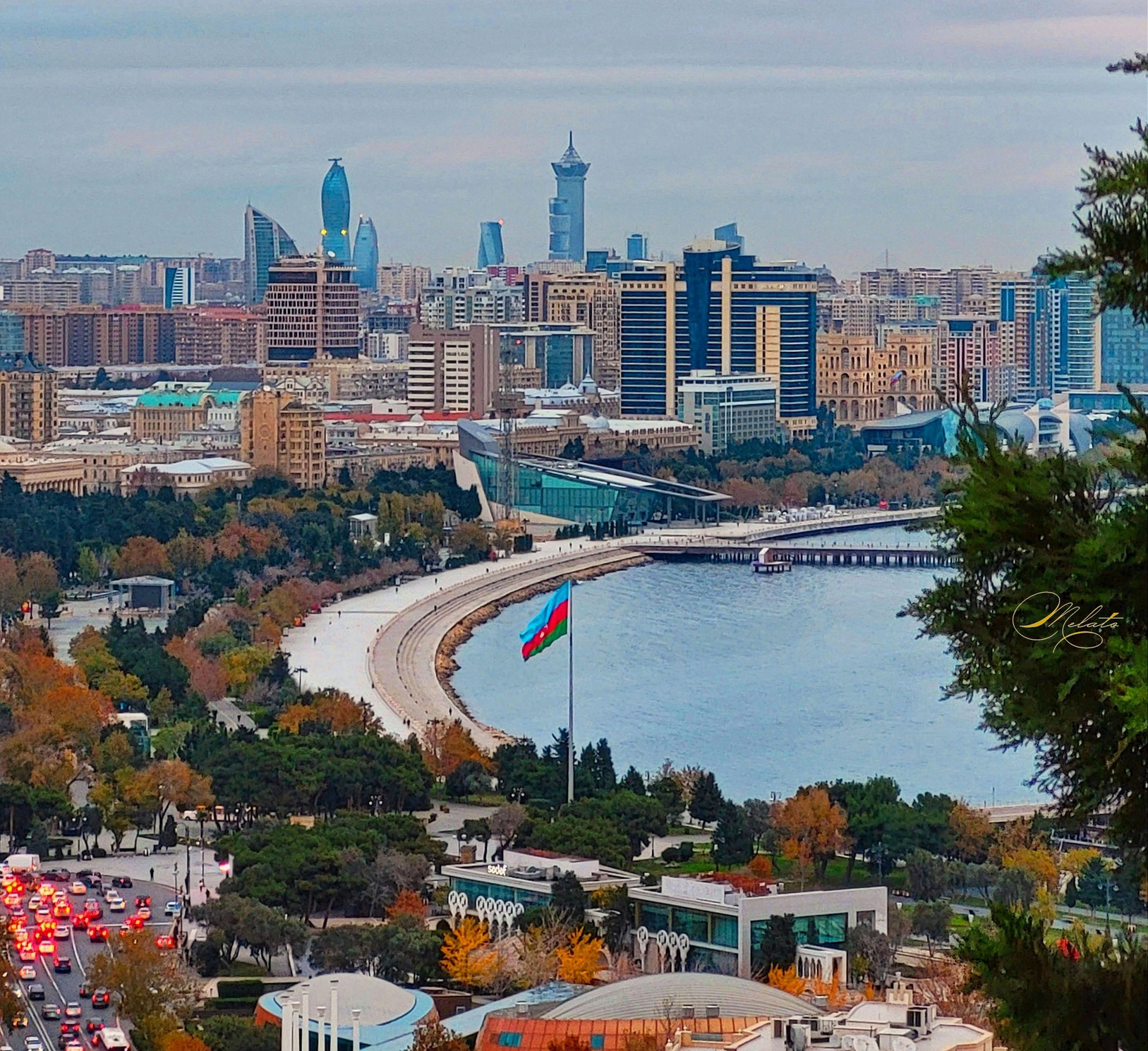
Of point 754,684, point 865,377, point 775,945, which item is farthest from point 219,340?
point 775,945

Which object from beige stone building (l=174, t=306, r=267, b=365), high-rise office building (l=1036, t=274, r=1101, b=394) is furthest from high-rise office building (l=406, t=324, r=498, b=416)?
beige stone building (l=174, t=306, r=267, b=365)

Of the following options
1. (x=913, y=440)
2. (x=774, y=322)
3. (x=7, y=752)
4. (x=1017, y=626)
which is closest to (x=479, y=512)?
(x=913, y=440)

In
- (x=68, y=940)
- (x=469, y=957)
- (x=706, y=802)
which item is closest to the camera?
(x=469, y=957)

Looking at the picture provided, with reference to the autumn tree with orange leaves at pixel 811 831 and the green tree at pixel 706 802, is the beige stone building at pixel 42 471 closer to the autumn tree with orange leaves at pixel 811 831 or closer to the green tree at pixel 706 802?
A: the green tree at pixel 706 802

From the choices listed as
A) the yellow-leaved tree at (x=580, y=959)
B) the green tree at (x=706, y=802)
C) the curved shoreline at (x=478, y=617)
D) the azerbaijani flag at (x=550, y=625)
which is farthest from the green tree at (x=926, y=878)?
the curved shoreline at (x=478, y=617)

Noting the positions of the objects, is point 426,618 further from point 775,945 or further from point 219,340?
point 219,340
